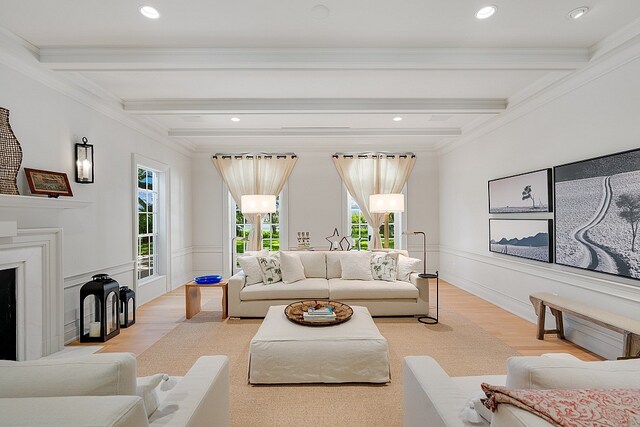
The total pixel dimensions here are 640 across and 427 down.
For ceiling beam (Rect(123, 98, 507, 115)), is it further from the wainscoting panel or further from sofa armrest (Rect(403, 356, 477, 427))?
sofa armrest (Rect(403, 356, 477, 427))

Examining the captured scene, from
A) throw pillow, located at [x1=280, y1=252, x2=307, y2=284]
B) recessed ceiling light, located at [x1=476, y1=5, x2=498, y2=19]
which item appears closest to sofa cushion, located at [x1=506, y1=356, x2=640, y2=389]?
recessed ceiling light, located at [x1=476, y1=5, x2=498, y2=19]

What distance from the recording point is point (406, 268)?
14.7 ft

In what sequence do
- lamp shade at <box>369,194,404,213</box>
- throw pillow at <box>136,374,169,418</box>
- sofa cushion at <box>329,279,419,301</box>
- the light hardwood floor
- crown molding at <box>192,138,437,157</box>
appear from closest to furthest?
throw pillow at <box>136,374,169,418</box> < the light hardwood floor < sofa cushion at <box>329,279,419,301</box> < lamp shade at <box>369,194,404,213</box> < crown molding at <box>192,138,437,157</box>

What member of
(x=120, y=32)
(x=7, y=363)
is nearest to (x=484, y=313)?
(x=7, y=363)

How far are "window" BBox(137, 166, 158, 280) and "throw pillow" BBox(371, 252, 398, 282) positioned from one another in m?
3.55

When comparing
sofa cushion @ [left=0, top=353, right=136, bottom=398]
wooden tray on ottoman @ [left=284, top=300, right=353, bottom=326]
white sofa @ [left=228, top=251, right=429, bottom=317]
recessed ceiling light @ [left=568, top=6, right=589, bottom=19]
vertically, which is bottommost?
white sofa @ [left=228, top=251, right=429, bottom=317]

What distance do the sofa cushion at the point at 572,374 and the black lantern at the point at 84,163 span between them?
4152 mm

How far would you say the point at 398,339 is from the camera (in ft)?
11.3

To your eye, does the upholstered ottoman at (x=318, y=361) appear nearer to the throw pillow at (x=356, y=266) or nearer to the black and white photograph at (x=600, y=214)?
the throw pillow at (x=356, y=266)

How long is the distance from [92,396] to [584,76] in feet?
14.2

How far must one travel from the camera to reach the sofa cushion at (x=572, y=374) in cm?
100

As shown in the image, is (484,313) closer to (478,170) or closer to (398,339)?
(398,339)

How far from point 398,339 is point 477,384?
5.74 feet

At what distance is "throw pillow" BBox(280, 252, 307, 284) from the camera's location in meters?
4.34
